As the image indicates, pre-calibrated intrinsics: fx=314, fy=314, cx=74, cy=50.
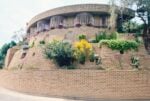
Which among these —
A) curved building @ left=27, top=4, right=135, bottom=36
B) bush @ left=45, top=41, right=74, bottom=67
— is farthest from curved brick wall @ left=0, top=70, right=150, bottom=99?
curved building @ left=27, top=4, right=135, bottom=36

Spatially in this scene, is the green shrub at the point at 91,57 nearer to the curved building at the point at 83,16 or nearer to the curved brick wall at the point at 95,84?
the curved brick wall at the point at 95,84

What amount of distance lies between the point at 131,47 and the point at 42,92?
755 cm

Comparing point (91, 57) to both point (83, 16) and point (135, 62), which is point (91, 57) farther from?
point (83, 16)

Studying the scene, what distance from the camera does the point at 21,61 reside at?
95.6ft

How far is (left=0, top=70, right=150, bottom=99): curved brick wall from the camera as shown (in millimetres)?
18844

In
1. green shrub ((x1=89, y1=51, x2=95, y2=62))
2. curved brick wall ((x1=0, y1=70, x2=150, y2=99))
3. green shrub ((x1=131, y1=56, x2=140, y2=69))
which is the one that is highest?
green shrub ((x1=89, y1=51, x2=95, y2=62))

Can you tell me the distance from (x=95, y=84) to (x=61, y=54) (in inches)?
179

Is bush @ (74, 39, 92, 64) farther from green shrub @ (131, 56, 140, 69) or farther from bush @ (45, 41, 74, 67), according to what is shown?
green shrub @ (131, 56, 140, 69)

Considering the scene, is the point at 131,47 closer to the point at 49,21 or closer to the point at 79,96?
the point at 79,96

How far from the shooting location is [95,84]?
19.3m

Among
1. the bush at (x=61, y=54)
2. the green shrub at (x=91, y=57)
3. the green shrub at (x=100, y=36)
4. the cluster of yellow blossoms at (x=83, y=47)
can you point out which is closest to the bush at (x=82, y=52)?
the cluster of yellow blossoms at (x=83, y=47)

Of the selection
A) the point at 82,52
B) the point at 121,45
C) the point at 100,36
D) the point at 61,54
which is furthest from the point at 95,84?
the point at 100,36

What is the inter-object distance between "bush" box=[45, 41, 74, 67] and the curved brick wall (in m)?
2.48

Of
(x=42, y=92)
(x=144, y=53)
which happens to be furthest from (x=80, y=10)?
(x=42, y=92)
